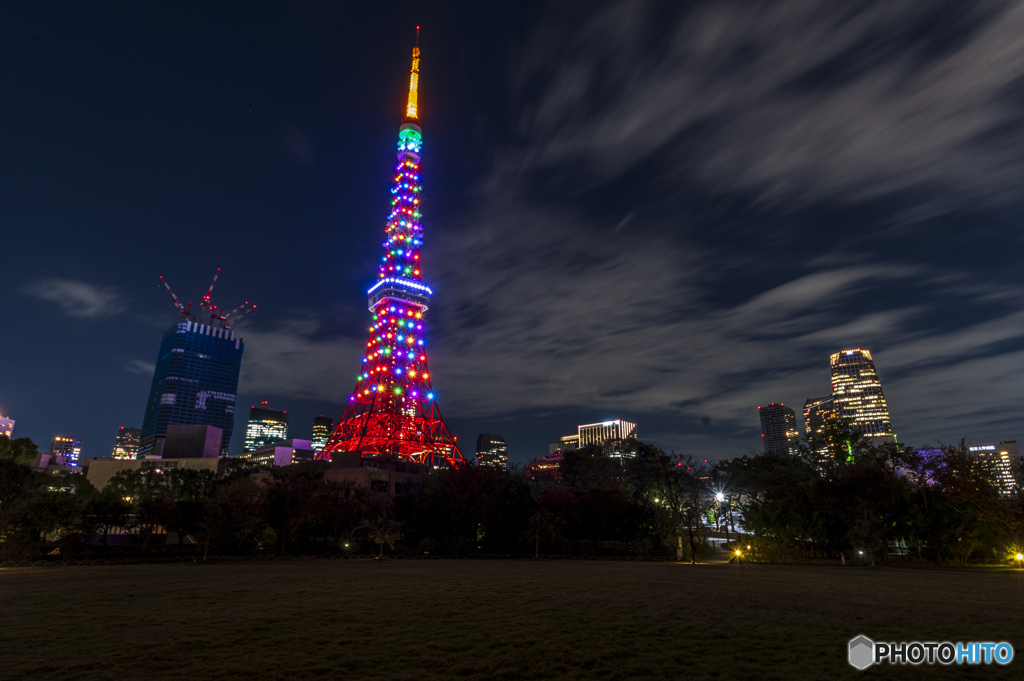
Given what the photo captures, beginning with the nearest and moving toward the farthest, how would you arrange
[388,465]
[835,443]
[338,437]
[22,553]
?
[22,553] → [835,443] → [388,465] → [338,437]

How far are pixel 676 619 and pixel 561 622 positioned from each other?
3227 mm

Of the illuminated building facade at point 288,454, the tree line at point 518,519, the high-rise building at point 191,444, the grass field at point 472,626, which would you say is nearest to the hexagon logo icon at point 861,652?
the grass field at point 472,626

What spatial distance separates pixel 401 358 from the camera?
106938 mm

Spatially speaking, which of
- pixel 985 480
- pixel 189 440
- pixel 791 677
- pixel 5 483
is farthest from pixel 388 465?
pixel 791 677

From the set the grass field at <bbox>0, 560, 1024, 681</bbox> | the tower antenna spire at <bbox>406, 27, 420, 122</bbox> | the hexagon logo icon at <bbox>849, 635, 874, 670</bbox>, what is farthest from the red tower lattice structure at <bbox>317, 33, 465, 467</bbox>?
the hexagon logo icon at <bbox>849, 635, 874, 670</bbox>

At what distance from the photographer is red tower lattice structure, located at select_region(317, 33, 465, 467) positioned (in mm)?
97250

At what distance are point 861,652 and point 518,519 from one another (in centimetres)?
3423

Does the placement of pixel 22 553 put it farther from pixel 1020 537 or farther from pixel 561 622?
pixel 1020 537

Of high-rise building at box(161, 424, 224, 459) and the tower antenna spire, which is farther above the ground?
the tower antenna spire

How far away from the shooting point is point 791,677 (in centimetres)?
895

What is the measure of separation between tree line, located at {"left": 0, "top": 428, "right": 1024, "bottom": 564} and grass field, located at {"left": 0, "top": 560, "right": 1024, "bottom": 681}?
38.8ft

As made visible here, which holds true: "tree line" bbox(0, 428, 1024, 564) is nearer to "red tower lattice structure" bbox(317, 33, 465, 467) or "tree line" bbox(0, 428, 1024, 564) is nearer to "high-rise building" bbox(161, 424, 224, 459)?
"red tower lattice structure" bbox(317, 33, 465, 467)

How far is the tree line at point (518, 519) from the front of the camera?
33.7 metres

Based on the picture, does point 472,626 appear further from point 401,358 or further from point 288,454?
point 288,454
